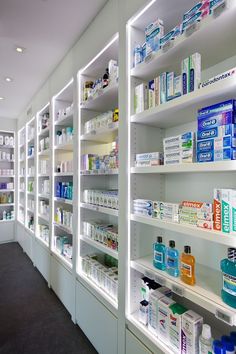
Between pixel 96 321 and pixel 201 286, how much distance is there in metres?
1.13

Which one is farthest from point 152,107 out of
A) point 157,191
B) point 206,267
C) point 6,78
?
point 6,78

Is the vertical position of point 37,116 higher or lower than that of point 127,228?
higher

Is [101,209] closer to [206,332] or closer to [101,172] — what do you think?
[101,172]

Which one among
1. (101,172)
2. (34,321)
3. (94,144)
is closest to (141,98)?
(101,172)

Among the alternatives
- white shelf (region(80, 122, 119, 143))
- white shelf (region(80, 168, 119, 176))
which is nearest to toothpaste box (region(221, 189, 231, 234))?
white shelf (region(80, 168, 119, 176))

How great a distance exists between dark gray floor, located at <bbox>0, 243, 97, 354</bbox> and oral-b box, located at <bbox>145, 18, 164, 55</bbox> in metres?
2.39

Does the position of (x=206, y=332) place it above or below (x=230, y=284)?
below

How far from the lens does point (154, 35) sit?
133 centimetres

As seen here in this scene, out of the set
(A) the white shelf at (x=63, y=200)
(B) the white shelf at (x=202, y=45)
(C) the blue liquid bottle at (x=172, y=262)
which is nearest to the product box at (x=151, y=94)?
(B) the white shelf at (x=202, y=45)

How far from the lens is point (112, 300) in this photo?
1.71 metres

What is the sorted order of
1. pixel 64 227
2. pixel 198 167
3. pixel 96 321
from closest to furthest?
pixel 198 167
pixel 96 321
pixel 64 227

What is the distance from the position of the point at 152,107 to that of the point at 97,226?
1.22m

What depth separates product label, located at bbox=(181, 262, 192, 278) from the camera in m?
1.17

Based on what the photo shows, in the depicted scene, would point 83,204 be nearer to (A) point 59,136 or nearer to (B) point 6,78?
(A) point 59,136
